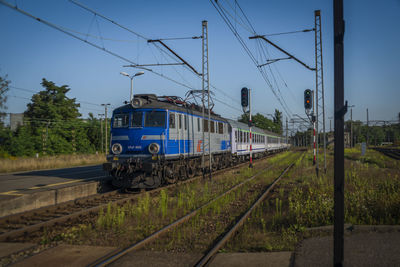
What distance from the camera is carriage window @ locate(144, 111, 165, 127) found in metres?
12.2

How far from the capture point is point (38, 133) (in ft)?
145

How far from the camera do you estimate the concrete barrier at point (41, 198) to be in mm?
8484

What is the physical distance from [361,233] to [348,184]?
6.28 metres

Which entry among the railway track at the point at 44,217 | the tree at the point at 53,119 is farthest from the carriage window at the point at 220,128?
the tree at the point at 53,119

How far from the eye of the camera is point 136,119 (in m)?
12.3

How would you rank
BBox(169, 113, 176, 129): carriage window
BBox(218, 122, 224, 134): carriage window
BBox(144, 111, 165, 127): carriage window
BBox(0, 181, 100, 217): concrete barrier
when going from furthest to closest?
1. BBox(218, 122, 224, 134): carriage window
2. BBox(169, 113, 176, 129): carriage window
3. BBox(144, 111, 165, 127): carriage window
4. BBox(0, 181, 100, 217): concrete barrier

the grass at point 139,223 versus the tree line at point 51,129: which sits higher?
the tree line at point 51,129

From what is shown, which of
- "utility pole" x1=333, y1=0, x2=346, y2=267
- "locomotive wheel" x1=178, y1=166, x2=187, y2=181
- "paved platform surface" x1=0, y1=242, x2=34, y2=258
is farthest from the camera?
"locomotive wheel" x1=178, y1=166, x2=187, y2=181

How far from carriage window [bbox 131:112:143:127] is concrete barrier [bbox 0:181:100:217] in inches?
110

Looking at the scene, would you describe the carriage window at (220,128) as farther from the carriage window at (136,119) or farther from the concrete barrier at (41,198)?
the concrete barrier at (41,198)

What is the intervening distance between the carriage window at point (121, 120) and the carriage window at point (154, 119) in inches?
34.0

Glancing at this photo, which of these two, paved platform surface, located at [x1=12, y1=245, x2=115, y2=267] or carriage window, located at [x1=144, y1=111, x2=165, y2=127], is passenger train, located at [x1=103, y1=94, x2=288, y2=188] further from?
paved platform surface, located at [x1=12, y1=245, x2=115, y2=267]

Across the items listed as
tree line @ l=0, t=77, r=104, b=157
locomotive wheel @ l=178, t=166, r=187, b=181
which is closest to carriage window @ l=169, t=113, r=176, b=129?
locomotive wheel @ l=178, t=166, r=187, b=181

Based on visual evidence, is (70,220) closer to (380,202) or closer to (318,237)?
(318,237)
